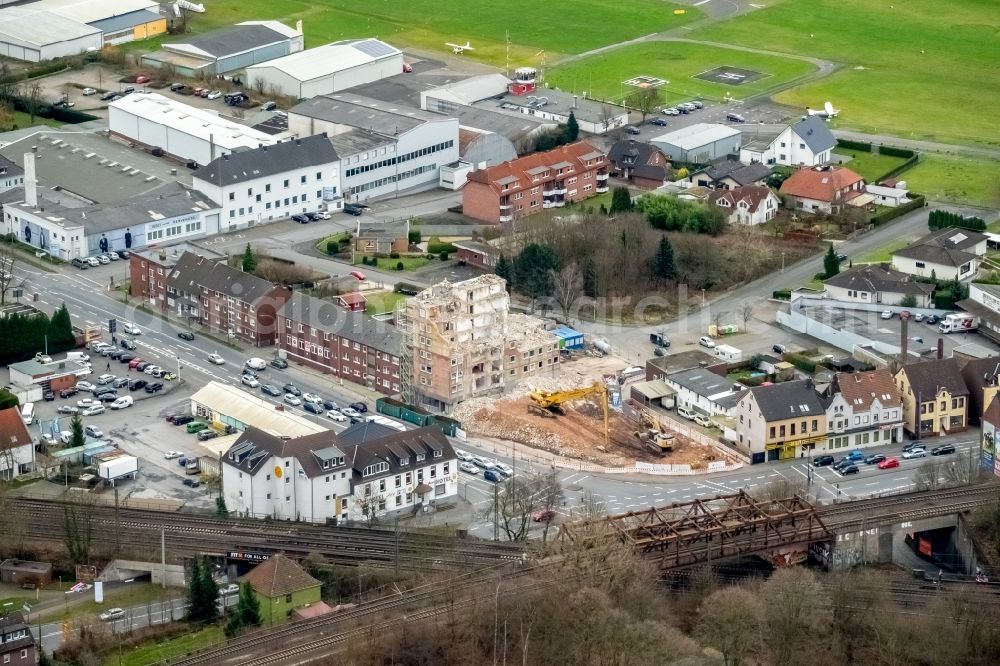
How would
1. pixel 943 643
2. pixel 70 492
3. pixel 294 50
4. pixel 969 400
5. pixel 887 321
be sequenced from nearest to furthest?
pixel 943 643, pixel 70 492, pixel 969 400, pixel 887 321, pixel 294 50

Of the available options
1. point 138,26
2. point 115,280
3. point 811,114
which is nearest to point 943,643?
point 115,280

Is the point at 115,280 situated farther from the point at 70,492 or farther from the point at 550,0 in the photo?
the point at 550,0

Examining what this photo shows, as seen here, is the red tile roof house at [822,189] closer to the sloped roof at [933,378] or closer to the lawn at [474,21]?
the sloped roof at [933,378]

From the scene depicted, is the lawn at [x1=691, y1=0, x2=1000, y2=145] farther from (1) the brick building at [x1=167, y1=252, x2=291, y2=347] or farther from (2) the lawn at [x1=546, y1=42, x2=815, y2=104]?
(1) the brick building at [x1=167, y1=252, x2=291, y2=347]

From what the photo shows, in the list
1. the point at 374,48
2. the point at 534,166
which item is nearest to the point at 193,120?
the point at 374,48

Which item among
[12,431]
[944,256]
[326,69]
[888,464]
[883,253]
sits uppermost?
[944,256]

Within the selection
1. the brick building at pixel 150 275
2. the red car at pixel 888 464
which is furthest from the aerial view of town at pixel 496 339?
the red car at pixel 888 464

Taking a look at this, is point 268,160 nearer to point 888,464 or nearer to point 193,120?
point 193,120
